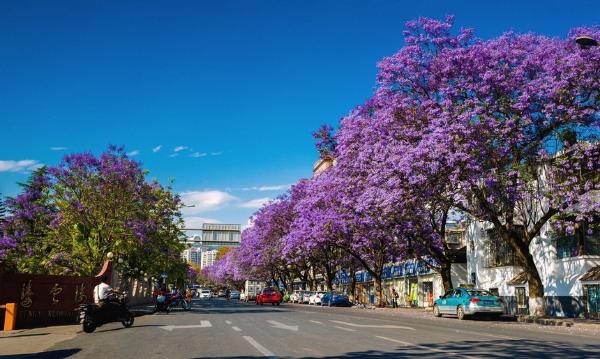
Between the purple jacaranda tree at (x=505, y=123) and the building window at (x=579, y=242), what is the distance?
3999 millimetres

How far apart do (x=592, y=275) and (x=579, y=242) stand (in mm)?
2366

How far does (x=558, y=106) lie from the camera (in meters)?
23.0

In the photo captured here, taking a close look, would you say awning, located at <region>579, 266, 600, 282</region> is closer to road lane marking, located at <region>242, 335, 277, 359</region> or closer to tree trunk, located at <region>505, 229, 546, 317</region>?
tree trunk, located at <region>505, 229, 546, 317</region>

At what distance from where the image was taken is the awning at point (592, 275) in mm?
26653

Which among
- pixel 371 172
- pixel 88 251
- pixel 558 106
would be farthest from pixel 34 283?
pixel 558 106

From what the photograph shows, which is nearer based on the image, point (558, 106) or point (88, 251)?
point (558, 106)

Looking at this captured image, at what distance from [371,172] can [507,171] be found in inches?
257

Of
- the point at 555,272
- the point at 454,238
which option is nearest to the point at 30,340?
the point at 555,272

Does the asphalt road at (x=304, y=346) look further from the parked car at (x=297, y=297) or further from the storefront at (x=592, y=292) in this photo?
the parked car at (x=297, y=297)

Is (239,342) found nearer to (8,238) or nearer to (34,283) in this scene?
(34,283)

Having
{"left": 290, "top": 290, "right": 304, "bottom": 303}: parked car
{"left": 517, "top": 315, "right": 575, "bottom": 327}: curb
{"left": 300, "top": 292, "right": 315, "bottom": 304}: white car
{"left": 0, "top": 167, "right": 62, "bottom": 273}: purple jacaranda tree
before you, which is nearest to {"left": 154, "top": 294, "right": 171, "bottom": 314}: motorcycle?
{"left": 0, "top": 167, "right": 62, "bottom": 273}: purple jacaranda tree

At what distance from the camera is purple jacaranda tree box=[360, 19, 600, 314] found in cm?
2345

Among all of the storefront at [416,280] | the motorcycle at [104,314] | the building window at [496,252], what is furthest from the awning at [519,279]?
the motorcycle at [104,314]

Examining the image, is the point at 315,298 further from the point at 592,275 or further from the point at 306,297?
the point at 592,275
